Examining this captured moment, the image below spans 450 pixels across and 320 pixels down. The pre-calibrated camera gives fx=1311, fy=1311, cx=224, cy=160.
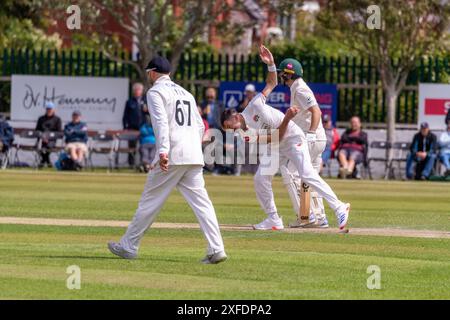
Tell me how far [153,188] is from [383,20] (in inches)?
846

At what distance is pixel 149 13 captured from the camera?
3588 cm

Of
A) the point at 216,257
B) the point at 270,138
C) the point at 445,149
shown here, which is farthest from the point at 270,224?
the point at 445,149

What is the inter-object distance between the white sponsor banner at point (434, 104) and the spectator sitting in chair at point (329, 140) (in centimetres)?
251

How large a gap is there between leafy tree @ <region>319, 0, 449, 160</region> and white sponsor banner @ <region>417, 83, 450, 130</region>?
0.88 metres

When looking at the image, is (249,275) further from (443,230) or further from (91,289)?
(443,230)

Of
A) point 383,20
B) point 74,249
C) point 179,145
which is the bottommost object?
point 74,249

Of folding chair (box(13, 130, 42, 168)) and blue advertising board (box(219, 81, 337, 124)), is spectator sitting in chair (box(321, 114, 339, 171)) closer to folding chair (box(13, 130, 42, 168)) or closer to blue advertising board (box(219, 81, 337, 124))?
blue advertising board (box(219, 81, 337, 124))

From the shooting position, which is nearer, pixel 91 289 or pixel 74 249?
pixel 91 289

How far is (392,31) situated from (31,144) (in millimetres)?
9912

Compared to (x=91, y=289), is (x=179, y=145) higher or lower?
higher

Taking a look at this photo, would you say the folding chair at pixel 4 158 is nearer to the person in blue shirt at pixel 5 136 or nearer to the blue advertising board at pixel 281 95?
the person in blue shirt at pixel 5 136
